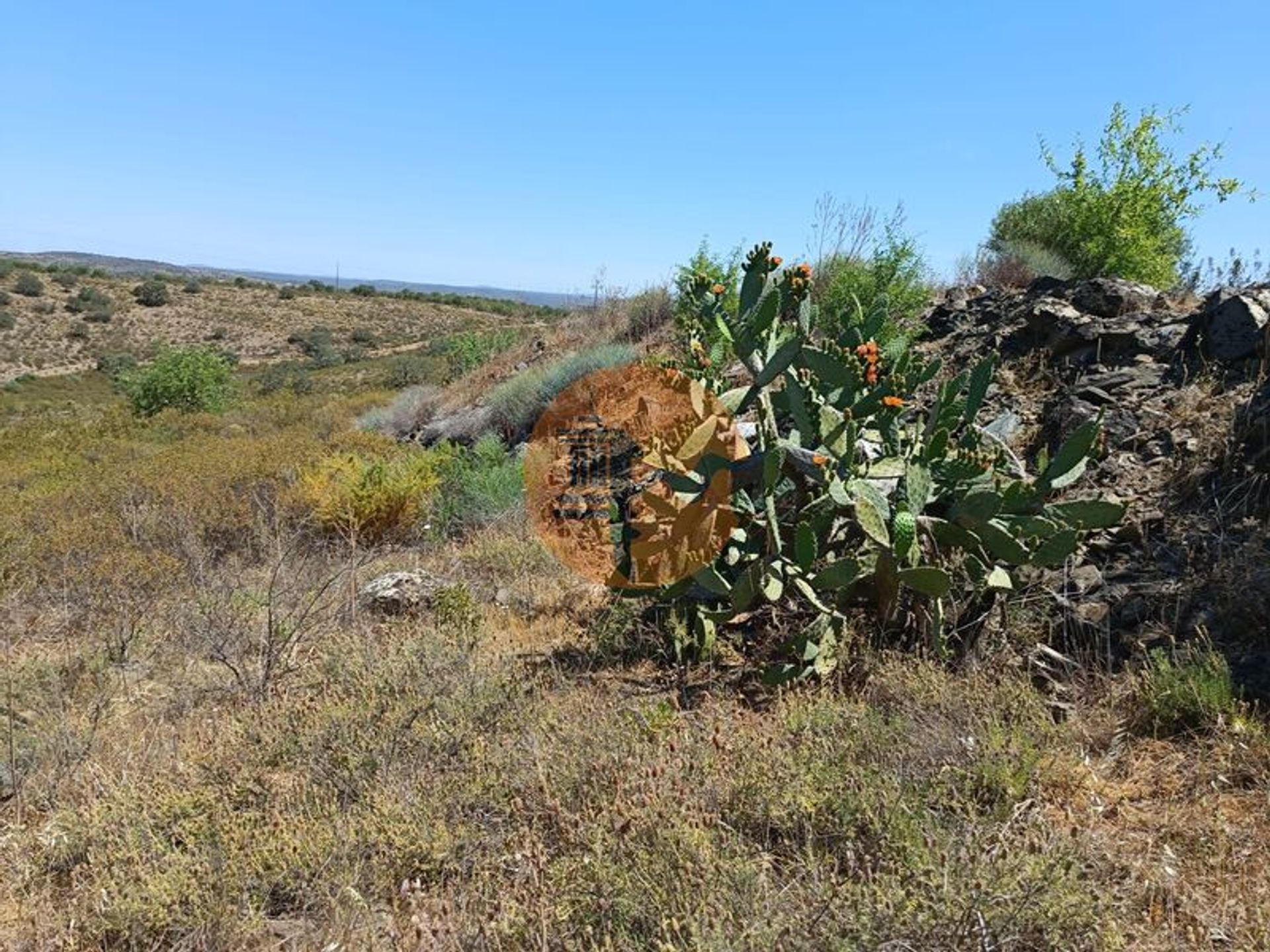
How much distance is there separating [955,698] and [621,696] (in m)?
1.27

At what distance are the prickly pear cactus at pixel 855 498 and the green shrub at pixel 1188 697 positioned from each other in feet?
1.67

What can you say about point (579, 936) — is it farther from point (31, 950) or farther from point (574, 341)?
point (574, 341)

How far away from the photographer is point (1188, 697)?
252 cm

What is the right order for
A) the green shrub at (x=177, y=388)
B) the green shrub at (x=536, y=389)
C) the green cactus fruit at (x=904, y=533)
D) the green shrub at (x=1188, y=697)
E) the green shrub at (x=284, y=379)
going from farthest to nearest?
the green shrub at (x=284, y=379) → the green shrub at (x=177, y=388) → the green shrub at (x=536, y=389) → the green cactus fruit at (x=904, y=533) → the green shrub at (x=1188, y=697)

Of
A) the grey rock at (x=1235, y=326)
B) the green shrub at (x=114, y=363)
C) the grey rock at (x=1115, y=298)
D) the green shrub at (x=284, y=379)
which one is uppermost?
the grey rock at (x=1115, y=298)

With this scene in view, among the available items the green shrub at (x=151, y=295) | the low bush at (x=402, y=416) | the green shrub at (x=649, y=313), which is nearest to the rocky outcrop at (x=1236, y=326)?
the green shrub at (x=649, y=313)

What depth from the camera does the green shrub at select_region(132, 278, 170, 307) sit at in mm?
41156

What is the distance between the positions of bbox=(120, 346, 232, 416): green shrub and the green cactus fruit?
48.1 feet

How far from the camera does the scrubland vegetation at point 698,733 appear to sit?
6.21 ft

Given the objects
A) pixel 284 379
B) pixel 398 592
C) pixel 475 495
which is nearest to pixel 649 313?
pixel 475 495

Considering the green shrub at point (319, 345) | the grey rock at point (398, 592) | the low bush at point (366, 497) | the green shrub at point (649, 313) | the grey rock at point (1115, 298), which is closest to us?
the grey rock at point (398, 592)

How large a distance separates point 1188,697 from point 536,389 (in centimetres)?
733

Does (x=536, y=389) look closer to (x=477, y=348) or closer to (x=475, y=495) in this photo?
(x=475, y=495)

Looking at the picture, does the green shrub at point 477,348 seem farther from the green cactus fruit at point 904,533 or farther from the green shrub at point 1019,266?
the green cactus fruit at point 904,533
